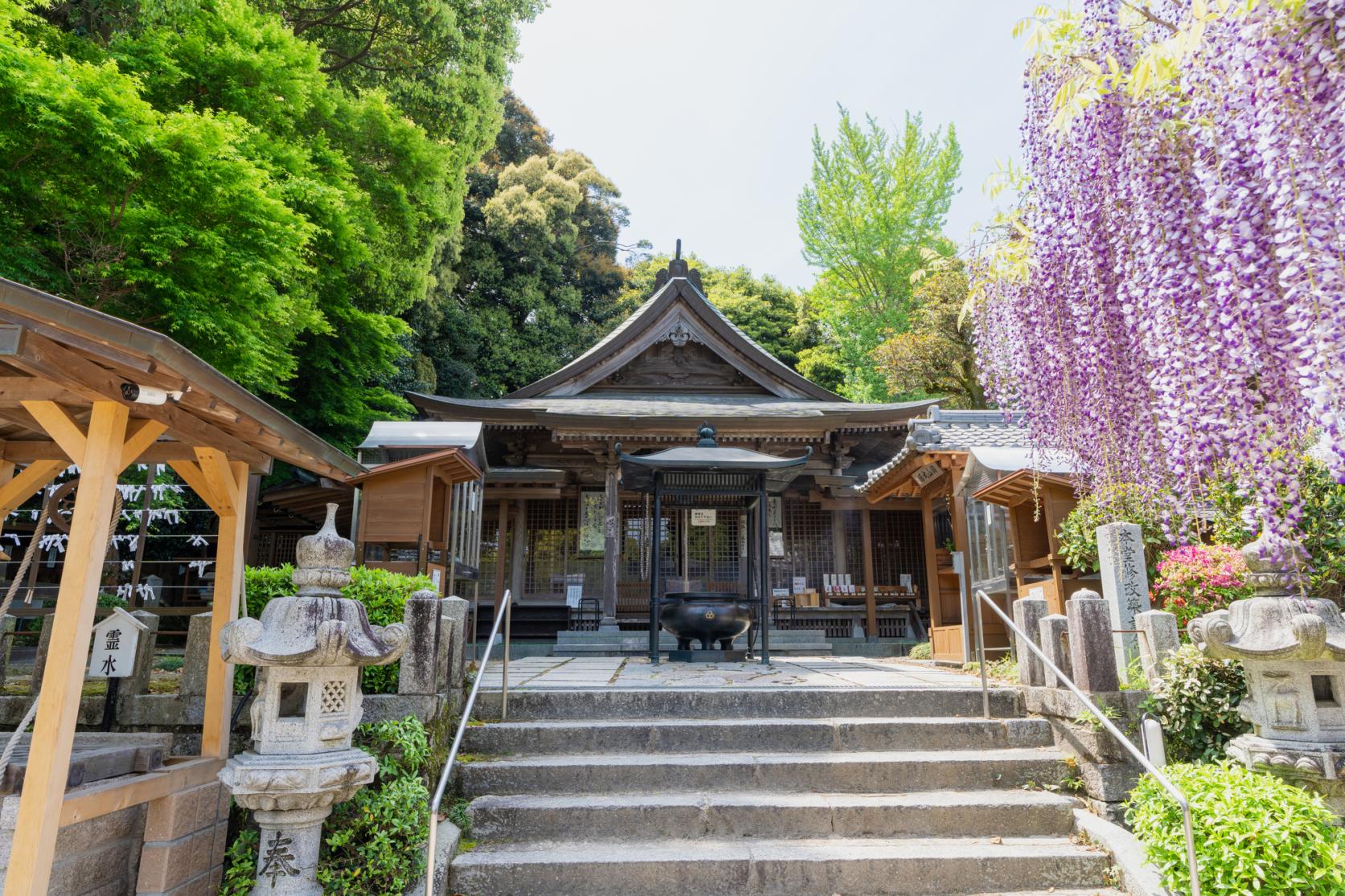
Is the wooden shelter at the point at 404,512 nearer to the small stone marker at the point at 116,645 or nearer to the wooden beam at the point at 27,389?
the small stone marker at the point at 116,645

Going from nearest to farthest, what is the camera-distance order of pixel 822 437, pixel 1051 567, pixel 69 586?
pixel 69 586
pixel 1051 567
pixel 822 437

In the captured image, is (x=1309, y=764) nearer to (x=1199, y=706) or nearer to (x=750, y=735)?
(x=1199, y=706)

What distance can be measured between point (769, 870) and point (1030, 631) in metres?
2.67

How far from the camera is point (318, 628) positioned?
3482 millimetres

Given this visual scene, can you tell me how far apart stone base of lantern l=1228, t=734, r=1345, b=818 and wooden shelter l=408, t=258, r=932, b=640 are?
8.65 metres

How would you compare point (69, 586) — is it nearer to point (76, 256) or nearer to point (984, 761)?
point (984, 761)

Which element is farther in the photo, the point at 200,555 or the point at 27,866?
the point at 200,555

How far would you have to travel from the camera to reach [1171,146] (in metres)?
3.50

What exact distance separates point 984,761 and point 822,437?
846cm

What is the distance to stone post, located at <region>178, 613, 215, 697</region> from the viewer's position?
13.9ft

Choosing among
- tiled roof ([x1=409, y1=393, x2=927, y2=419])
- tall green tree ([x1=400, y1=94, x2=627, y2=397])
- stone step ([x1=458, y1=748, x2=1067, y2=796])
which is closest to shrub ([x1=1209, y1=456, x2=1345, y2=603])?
stone step ([x1=458, y1=748, x2=1067, y2=796])

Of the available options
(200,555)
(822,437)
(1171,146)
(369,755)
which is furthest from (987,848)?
(200,555)

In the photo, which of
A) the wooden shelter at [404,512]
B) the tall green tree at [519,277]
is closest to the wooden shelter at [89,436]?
the wooden shelter at [404,512]

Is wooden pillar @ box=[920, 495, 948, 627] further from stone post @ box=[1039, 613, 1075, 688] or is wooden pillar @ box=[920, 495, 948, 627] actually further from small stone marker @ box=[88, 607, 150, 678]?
small stone marker @ box=[88, 607, 150, 678]
